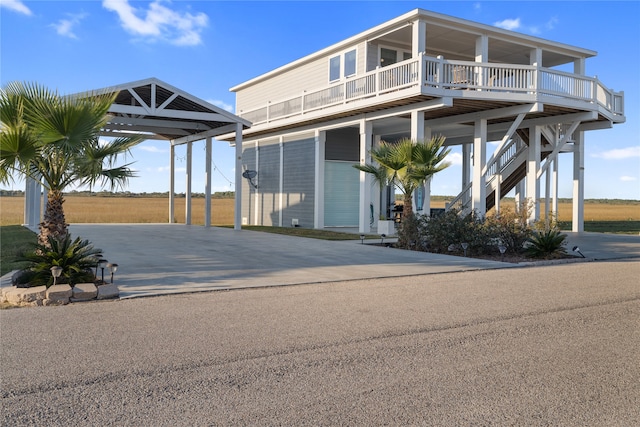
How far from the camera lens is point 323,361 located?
182 inches

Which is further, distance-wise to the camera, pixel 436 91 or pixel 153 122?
pixel 153 122

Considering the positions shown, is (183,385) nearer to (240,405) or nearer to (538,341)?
(240,405)

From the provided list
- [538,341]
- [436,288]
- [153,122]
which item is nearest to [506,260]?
[436,288]

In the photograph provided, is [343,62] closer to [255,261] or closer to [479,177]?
[479,177]

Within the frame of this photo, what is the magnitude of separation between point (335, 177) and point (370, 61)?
533cm

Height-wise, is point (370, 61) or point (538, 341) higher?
point (370, 61)

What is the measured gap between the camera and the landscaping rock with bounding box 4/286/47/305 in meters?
6.89

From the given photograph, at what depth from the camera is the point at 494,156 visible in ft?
58.2

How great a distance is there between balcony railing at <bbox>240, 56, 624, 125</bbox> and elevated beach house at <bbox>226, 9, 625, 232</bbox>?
0.04 metres

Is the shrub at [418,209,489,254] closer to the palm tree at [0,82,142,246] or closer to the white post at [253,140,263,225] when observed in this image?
the palm tree at [0,82,142,246]

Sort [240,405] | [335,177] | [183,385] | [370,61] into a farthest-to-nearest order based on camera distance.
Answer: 1. [335,177]
2. [370,61]
3. [183,385]
4. [240,405]

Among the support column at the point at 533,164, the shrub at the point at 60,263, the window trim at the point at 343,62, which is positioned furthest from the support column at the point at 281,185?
the shrub at the point at 60,263

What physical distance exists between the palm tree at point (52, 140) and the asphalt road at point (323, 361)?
95.7 inches

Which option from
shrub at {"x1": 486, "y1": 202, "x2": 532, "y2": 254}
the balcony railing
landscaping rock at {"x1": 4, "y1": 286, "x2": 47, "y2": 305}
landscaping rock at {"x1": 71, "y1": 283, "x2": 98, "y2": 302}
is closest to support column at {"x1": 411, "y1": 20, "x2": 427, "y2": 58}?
the balcony railing
